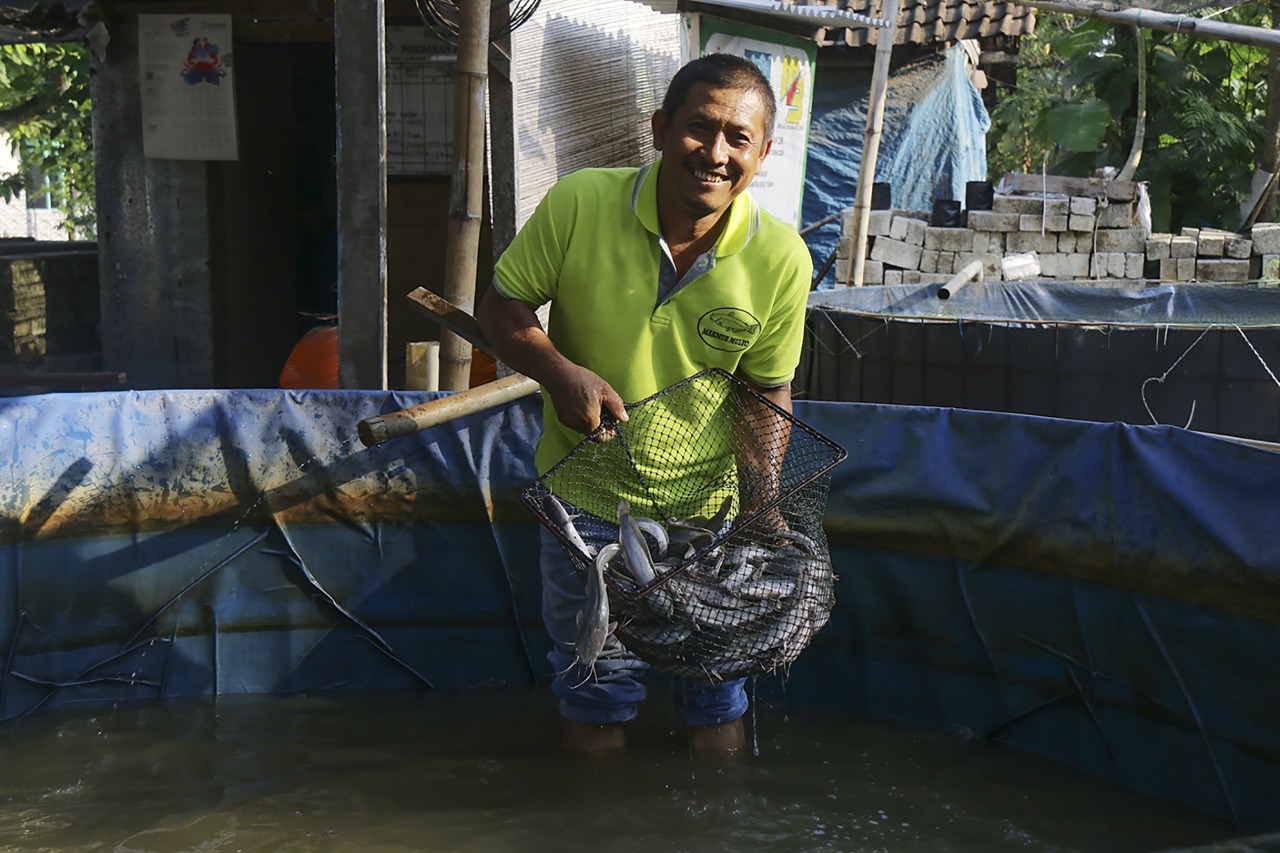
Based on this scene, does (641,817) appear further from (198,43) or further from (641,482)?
(198,43)

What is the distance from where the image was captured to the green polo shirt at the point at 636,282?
3658 mm

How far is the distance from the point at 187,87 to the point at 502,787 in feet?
18.7

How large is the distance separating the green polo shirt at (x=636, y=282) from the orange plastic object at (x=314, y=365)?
3.52m

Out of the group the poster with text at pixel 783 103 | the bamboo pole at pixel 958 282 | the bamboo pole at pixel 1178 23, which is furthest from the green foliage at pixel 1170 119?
the poster with text at pixel 783 103

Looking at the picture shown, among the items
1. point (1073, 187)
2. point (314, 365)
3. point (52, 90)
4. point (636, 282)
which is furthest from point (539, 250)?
point (52, 90)

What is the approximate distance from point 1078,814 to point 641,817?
1365 millimetres

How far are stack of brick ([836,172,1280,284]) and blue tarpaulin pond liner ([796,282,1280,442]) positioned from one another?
4.37 meters

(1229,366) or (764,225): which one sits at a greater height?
(764,225)

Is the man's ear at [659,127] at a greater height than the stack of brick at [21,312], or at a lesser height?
greater

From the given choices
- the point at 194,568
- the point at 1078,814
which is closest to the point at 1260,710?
the point at 1078,814

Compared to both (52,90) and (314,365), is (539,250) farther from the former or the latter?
(52,90)

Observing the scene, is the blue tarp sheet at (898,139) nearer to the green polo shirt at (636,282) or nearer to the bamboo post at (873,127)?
the bamboo post at (873,127)

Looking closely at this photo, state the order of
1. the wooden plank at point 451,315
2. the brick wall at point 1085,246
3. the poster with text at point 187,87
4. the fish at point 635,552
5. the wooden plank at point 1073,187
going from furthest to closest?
the wooden plank at point 1073,187
the brick wall at point 1085,246
the poster with text at point 187,87
the wooden plank at point 451,315
the fish at point 635,552

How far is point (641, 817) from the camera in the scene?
4.01m
